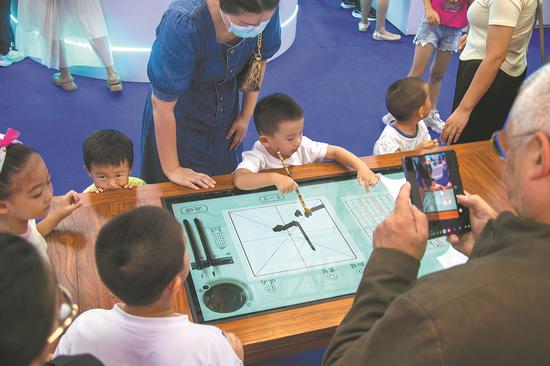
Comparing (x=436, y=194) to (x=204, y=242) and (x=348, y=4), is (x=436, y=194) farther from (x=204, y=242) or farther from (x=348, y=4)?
(x=348, y=4)

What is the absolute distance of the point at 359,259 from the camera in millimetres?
1600

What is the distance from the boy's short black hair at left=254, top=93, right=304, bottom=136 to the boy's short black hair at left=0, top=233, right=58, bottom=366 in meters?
1.21

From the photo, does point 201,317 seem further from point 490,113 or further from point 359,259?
point 490,113

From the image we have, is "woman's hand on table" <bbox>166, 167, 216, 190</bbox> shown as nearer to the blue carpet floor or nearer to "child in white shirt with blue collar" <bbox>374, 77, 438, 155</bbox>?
"child in white shirt with blue collar" <bbox>374, 77, 438, 155</bbox>

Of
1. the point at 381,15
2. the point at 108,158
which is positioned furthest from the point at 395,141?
the point at 381,15

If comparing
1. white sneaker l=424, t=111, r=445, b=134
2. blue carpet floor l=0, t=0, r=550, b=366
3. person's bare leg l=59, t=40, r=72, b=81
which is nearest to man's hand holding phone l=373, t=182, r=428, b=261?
blue carpet floor l=0, t=0, r=550, b=366

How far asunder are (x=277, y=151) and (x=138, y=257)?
919mm

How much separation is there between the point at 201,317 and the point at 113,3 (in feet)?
9.90

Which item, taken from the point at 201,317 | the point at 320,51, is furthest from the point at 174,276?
the point at 320,51

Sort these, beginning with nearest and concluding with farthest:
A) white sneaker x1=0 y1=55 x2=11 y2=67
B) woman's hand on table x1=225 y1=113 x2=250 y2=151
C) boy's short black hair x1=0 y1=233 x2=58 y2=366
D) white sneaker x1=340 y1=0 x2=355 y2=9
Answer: boy's short black hair x1=0 y1=233 x2=58 y2=366, woman's hand on table x1=225 y1=113 x2=250 y2=151, white sneaker x1=0 y1=55 x2=11 y2=67, white sneaker x1=340 y1=0 x2=355 y2=9

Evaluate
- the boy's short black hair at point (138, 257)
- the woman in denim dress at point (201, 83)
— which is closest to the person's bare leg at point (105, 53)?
the woman in denim dress at point (201, 83)

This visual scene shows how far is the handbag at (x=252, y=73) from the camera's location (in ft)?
6.44

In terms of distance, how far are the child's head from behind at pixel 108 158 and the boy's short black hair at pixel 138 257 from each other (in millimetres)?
779

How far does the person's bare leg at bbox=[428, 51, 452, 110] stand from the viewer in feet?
11.6
